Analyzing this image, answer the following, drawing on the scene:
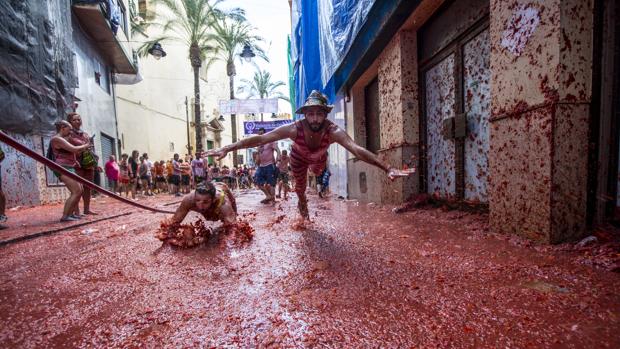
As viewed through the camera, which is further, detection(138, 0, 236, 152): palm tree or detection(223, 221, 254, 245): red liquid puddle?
detection(138, 0, 236, 152): palm tree

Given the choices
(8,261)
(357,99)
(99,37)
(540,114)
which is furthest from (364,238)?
(99,37)

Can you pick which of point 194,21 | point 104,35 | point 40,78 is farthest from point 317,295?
point 194,21

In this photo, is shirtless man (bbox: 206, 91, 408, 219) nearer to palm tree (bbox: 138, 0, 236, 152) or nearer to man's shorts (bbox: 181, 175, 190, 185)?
man's shorts (bbox: 181, 175, 190, 185)

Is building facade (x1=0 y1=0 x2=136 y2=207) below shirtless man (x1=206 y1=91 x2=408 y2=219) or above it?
above

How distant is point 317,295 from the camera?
1.78 metres

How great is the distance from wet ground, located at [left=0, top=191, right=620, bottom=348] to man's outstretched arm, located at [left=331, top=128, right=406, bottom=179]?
0.70 m

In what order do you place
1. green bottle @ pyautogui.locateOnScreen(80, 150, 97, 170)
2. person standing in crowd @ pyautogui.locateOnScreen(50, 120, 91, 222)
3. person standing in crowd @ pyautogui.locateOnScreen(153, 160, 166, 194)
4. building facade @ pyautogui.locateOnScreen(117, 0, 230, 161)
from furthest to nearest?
building facade @ pyautogui.locateOnScreen(117, 0, 230, 161) → person standing in crowd @ pyautogui.locateOnScreen(153, 160, 166, 194) → green bottle @ pyautogui.locateOnScreen(80, 150, 97, 170) → person standing in crowd @ pyautogui.locateOnScreen(50, 120, 91, 222)

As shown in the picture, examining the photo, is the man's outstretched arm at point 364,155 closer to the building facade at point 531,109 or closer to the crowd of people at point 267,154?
the crowd of people at point 267,154

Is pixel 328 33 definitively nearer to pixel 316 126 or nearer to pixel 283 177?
pixel 316 126

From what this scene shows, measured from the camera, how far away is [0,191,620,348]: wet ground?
137 centimetres

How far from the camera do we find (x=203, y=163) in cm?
1220

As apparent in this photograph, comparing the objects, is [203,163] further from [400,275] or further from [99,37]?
[400,275]

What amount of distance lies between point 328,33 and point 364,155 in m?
4.19

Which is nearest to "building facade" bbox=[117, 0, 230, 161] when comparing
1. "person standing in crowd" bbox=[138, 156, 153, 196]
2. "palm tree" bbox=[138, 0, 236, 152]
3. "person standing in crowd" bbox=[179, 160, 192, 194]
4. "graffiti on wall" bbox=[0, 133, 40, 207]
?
"palm tree" bbox=[138, 0, 236, 152]
